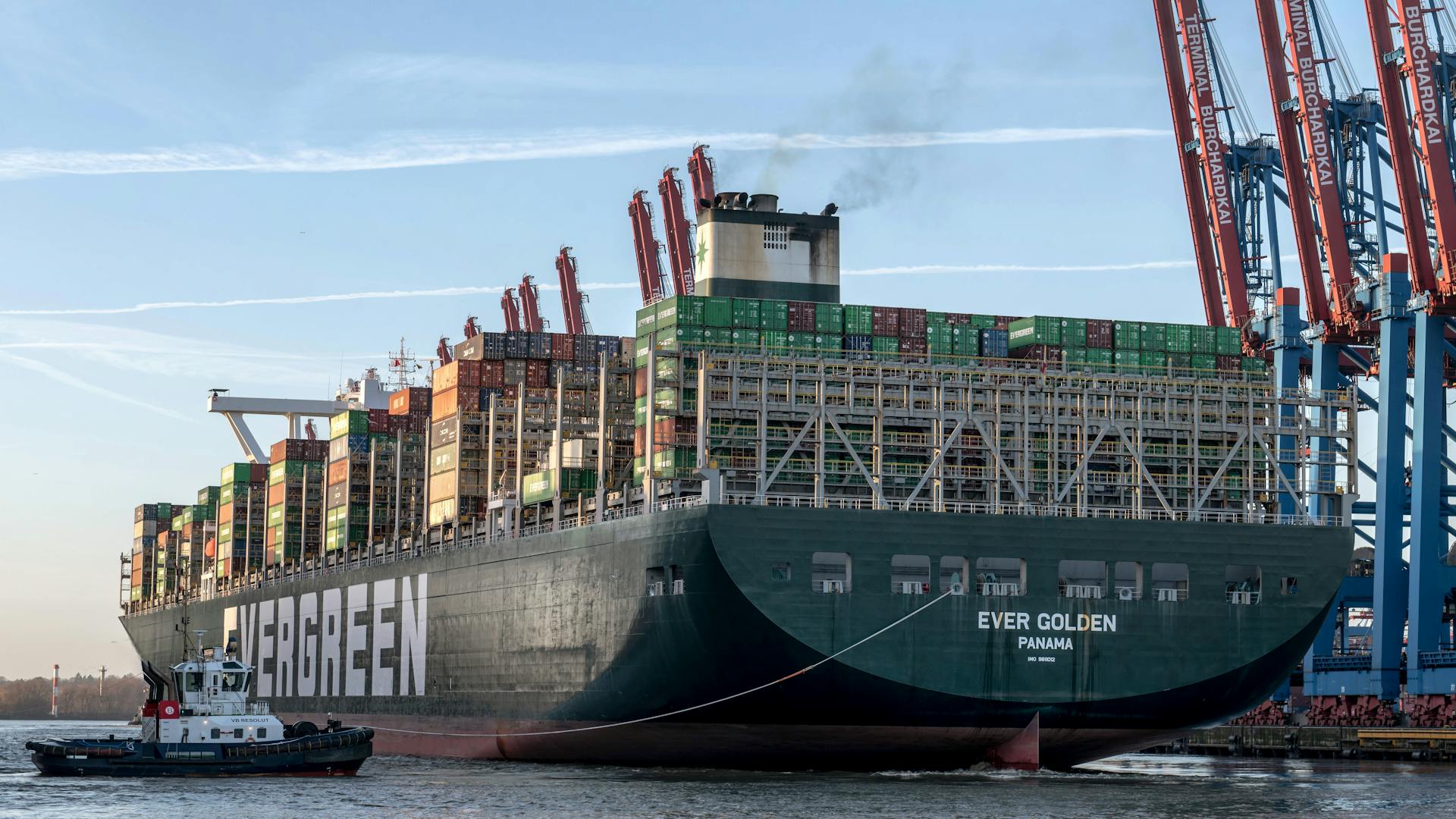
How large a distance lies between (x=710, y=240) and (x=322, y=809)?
23654 mm

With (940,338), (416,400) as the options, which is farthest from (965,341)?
(416,400)

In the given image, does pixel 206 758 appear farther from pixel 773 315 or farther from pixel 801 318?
pixel 801 318

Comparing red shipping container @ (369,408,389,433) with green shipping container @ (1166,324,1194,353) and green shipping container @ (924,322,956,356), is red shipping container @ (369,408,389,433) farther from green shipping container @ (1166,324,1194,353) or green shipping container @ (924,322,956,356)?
green shipping container @ (1166,324,1194,353)

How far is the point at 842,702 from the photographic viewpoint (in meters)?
45.4

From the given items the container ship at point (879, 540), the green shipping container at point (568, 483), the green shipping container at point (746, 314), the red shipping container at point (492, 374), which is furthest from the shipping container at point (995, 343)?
the red shipping container at point (492, 374)

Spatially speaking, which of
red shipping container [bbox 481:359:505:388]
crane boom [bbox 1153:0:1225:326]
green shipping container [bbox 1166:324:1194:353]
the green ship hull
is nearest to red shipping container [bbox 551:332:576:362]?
red shipping container [bbox 481:359:505:388]

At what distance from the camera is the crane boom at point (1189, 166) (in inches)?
2884

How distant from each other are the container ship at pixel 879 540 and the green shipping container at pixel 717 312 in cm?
5

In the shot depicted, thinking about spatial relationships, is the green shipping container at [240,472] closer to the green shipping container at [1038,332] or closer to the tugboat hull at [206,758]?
the tugboat hull at [206,758]

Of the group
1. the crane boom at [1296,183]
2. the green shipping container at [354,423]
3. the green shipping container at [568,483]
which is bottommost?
the green shipping container at [568,483]

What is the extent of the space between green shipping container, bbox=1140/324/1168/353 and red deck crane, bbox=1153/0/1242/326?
19998 millimetres

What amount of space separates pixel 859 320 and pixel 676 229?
147 feet

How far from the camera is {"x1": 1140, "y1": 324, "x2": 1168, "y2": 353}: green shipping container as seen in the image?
53.1 meters

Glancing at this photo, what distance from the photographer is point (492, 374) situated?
6172 cm
